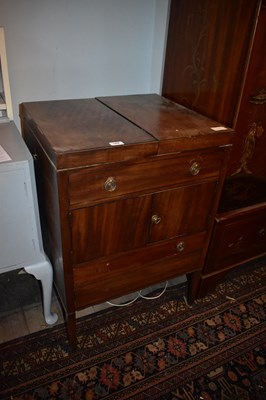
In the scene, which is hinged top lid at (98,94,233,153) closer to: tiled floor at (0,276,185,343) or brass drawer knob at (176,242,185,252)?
brass drawer knob at (176,242,185,252)

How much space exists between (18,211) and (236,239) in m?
1.05

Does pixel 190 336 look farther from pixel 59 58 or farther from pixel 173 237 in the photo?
pixel 59 58

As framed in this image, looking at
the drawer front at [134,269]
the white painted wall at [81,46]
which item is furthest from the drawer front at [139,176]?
the white painted wall at [81,46]

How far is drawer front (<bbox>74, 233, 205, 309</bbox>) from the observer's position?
122 centimetres

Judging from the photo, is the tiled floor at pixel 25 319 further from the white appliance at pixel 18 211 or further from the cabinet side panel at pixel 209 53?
the cabinet side panel at pixel 209 53

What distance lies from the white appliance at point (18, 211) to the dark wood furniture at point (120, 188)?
55mm

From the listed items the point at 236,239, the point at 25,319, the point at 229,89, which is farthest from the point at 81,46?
the point at 25,319

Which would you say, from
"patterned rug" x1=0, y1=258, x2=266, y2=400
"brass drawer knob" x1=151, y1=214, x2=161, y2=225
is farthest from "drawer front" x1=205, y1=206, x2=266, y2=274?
"brass drawer knob" x1=151, y1=214, x2=161, y2=225

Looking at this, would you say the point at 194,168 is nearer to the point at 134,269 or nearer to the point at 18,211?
the point at 134,269

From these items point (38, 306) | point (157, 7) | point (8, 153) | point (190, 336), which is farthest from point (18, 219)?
point (157, 7)

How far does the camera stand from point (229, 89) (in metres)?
1.20

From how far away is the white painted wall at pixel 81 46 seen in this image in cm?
129

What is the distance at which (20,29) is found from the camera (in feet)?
4.17

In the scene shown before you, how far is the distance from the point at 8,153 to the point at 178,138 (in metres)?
0.58
